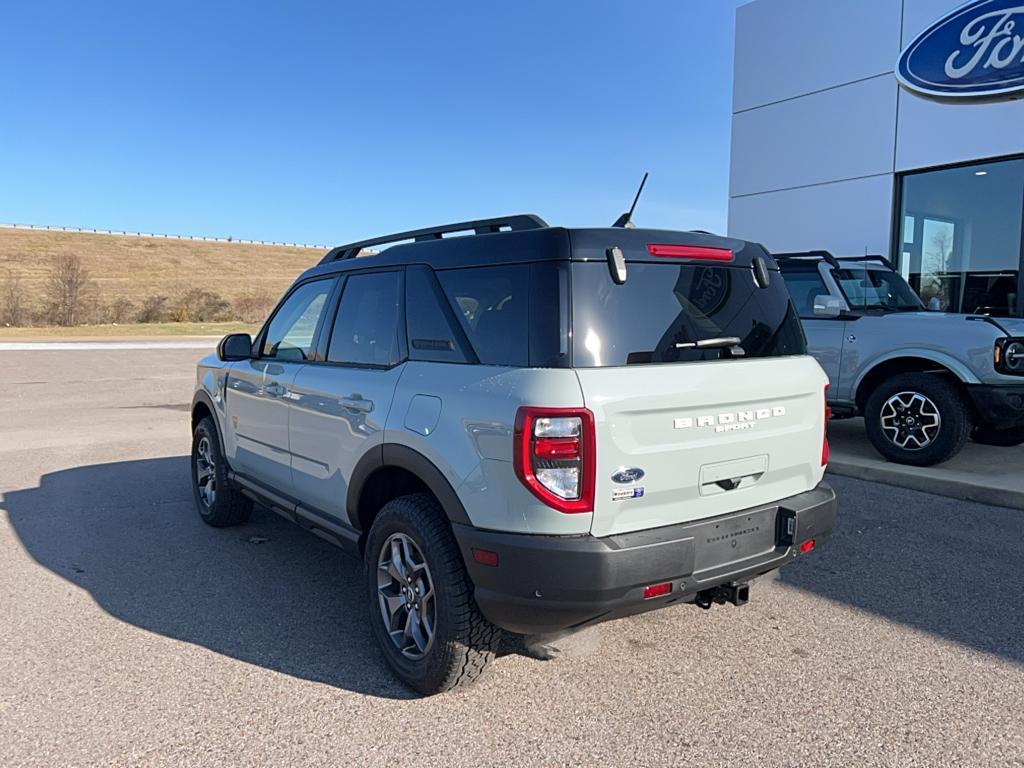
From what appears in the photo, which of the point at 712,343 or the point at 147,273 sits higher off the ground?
the point at 147,273

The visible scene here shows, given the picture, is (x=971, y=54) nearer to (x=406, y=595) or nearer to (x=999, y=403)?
(x=999, y=403)

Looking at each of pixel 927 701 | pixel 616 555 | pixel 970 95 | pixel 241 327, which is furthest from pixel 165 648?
pixel 241 327

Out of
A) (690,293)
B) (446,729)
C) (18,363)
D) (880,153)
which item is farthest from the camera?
(18,363)

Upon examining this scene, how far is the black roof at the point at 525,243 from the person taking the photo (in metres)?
2.86

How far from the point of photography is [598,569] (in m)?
2.63

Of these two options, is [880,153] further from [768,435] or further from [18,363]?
[18,363]

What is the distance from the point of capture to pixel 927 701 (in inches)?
121

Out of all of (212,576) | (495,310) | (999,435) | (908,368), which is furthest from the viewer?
(908,368)

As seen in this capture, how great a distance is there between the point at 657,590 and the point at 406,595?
44.2 inches

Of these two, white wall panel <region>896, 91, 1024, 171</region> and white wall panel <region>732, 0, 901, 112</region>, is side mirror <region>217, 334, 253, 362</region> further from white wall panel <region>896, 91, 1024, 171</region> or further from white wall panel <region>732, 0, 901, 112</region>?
white wall panel <region>732, 0, 901, 112</region>

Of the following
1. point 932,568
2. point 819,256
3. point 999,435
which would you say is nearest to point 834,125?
point 819,256

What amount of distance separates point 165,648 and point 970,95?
11545mm

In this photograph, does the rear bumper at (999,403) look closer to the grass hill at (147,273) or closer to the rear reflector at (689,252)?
the rear reflector at (689,252)

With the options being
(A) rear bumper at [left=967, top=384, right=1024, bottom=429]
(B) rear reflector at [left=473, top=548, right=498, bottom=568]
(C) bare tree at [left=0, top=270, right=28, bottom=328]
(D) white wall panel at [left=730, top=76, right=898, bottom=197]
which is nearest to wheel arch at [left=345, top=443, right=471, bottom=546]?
(B) rear reflector at [left=473, top=548, right=498, bottom=568]
